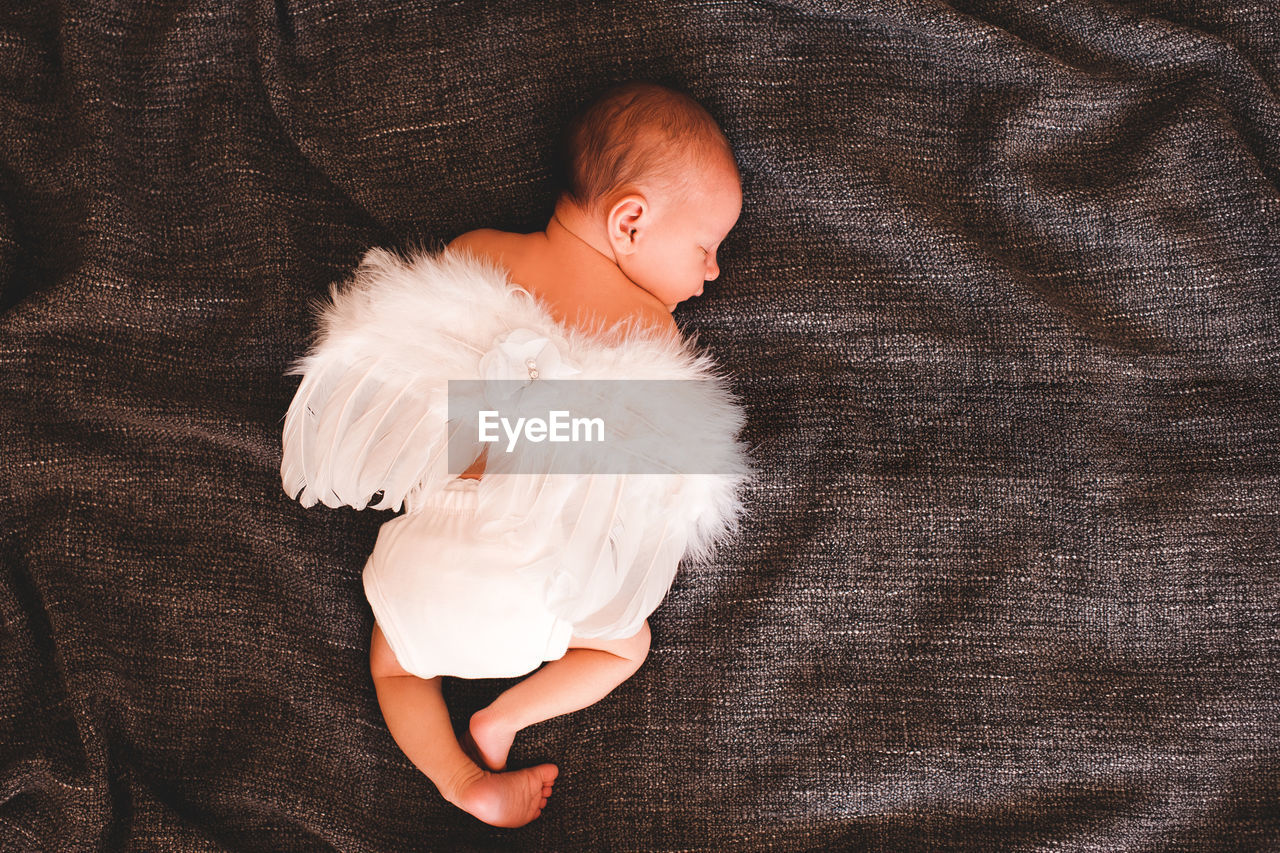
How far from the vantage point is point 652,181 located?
4.07ft

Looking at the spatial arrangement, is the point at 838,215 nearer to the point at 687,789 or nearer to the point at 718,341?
the point at 718,341

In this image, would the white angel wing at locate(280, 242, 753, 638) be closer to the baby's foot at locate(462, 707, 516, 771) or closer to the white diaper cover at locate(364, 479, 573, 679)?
the white diaper cover at locate(364, 479, 573, 679)

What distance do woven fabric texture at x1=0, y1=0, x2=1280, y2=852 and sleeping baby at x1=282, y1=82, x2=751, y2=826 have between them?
0.12 m

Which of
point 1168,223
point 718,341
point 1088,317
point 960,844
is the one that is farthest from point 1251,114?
point 960,844

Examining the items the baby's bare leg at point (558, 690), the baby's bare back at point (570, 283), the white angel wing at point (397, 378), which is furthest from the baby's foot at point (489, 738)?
the baby's bare back at point (570, 283)

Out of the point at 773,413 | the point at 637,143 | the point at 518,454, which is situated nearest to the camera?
the point at 518,454

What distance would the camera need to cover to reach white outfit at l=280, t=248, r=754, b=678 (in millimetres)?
1121

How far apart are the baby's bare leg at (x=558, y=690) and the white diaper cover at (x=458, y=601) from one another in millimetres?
66

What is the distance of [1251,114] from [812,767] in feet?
4.09

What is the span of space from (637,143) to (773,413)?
1.52 ft

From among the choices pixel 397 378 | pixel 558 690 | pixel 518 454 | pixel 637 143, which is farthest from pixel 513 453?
pixel 637 143

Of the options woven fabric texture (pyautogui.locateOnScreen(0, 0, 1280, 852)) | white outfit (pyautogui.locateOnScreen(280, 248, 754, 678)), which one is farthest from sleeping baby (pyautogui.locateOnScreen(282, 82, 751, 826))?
woven fabric texture (pyautogui.locateOnScreen(0, 0, 1280, 852))

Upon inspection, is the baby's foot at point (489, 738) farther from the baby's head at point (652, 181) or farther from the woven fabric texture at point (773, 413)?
the baby's head at point (652, 181)

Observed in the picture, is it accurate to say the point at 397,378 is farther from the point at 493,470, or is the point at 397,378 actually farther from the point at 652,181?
the point at 652,181
